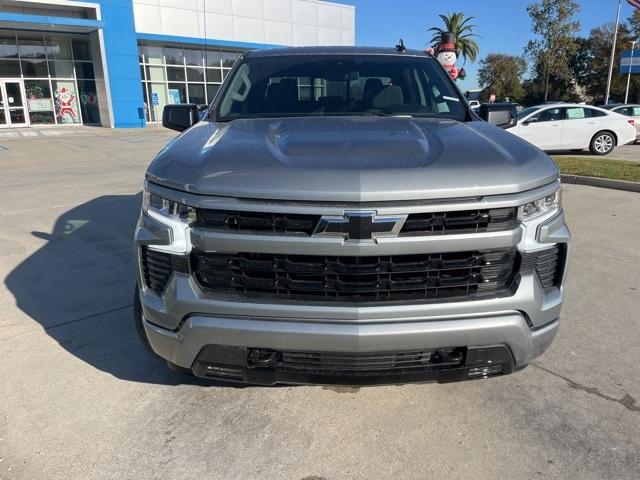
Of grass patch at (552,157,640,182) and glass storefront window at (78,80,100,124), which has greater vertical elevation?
glass storefront window at (78,80,100,124)

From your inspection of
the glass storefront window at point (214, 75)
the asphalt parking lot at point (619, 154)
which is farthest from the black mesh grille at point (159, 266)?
the glass storefront window at point (214, 75)

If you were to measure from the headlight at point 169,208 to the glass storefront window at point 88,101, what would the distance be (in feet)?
93.5

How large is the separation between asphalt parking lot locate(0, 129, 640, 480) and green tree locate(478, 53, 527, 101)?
221 ft

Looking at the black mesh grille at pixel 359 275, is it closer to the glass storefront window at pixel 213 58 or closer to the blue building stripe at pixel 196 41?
the blue building stripe at pixel 196 41

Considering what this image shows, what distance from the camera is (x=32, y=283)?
4566 millimetres

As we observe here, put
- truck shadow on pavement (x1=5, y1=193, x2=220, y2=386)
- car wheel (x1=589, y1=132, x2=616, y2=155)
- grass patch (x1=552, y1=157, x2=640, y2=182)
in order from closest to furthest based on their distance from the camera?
truck shadow on pavement (x1=5, y1=193, x2=220, y2=386)
grass patch (x1=552, y1=157, x2=640, y2=182)
car wheel (x1=589, y1=132, x2=616, y2=155)

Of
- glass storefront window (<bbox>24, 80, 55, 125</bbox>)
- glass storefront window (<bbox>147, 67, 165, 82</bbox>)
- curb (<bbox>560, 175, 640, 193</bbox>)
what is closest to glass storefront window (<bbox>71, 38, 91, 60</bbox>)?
glass storefront window (<bbox>24, 80, 55, 125</bbox>)

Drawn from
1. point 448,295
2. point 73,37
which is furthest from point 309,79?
point 73,37

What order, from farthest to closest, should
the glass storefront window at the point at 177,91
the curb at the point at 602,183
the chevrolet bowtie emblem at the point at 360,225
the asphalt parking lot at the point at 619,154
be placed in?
the glass storefront window at the point at 177,91, the asphalt parking lot at the point at 619,154, the curb at the point at 602,183, the chevrolet bowtie emblem at the point at 360,225

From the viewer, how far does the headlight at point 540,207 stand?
7.34 feet

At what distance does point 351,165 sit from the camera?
7.09 ft

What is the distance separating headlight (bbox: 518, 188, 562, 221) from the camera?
7.34 feet

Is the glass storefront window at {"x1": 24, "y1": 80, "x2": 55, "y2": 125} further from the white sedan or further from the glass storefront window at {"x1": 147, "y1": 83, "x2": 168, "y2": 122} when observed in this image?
the white sedan

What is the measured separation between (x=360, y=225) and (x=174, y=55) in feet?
99.4
